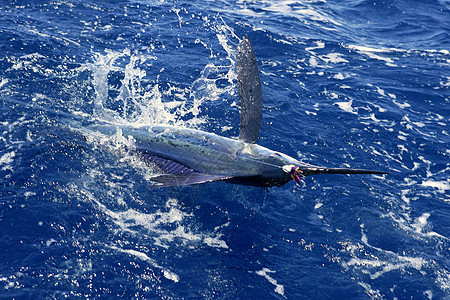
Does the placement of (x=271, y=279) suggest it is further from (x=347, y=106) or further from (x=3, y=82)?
(x=3, y=82)

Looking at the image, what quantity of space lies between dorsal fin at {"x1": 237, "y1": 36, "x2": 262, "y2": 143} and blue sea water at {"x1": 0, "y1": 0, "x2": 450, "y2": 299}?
64.4 inches

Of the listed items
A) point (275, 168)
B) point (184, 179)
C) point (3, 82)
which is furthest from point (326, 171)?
point (3, 82)

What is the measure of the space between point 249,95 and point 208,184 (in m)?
2.59

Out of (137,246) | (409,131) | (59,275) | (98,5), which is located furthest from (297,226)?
(98,5)

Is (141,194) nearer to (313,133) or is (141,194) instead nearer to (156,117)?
(156,117)

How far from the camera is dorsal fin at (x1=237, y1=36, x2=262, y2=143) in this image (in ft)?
34.7

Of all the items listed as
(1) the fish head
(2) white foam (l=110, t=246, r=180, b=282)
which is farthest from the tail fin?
(2) white foam (l=110, t=246, r=180, b=282)

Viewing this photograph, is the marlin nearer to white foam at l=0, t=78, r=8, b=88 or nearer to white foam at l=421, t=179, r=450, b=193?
white foam at l=0, t=78, r=8, b=88

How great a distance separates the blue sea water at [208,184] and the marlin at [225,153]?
743mm

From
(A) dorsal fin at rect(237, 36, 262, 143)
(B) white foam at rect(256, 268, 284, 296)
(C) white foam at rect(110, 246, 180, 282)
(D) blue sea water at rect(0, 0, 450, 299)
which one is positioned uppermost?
(A) dorsal fin at rect(237, 36, 262, 143)

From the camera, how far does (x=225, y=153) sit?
393 inches

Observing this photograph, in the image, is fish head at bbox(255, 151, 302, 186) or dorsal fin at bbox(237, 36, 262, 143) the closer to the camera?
fish head at bbox(255, 151, 302, 186)

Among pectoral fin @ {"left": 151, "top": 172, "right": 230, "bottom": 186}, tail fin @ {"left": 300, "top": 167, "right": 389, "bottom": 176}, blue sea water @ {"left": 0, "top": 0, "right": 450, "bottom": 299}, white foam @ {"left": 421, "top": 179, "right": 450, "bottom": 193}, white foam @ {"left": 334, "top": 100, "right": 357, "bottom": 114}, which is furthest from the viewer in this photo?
white foam @ {"left": 334, "top": 100, "right": 357, "bottom": 114}

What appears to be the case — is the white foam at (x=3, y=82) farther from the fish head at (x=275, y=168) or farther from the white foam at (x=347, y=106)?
the white foam at (x=347, y=106)
